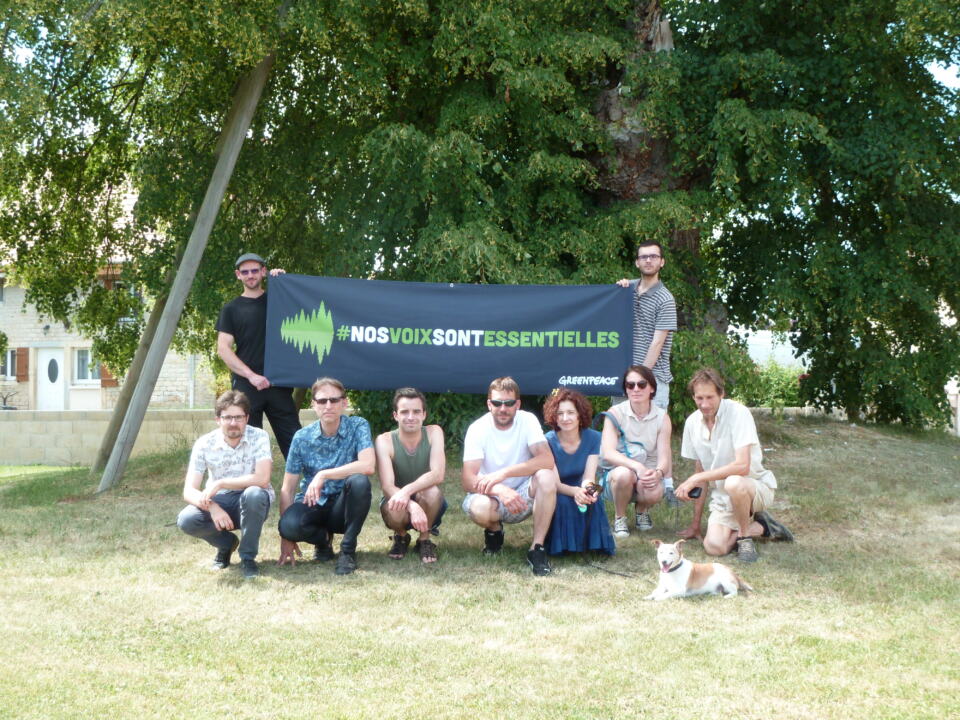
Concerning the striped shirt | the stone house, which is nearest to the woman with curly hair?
the striped shirt

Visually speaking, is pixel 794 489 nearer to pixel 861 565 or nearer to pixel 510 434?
pixel 861 565

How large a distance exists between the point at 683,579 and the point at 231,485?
7.65ft

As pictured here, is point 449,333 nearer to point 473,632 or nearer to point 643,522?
point 643,522

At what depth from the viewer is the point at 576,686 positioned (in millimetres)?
3400

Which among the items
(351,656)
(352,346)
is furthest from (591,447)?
(352,346)

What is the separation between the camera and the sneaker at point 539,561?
201 inches

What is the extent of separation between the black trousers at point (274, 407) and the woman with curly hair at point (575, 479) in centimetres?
233

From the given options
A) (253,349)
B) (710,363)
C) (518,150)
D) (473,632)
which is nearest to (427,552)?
(473,632)

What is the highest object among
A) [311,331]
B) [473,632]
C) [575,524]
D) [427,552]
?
[311,331]

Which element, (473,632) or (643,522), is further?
(643,522)

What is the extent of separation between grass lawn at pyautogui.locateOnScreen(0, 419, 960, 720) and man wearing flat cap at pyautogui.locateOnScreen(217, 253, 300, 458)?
3.43 ft

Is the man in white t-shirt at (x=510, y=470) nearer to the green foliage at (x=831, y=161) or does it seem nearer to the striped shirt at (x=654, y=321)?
the striped shirt at (x=654, y=321)

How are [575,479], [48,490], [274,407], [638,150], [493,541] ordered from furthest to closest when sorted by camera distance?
[638,150] → [48,490] → [274,407] → [493,541] → [575,479]

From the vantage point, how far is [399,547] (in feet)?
18.1
